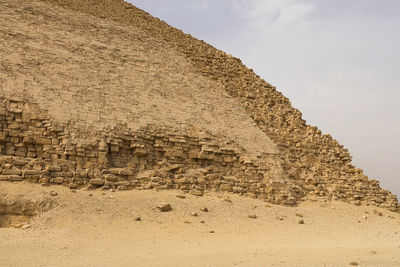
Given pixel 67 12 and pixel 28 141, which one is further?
pixel 67 12

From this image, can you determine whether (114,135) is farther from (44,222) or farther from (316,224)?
(316,224)

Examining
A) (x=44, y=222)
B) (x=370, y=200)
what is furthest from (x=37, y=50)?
(x=370, y=200)

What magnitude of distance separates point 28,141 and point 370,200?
10.1 metres

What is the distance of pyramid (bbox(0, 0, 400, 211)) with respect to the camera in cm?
1011

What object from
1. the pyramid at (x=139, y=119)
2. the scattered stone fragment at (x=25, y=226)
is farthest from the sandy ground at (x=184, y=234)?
the pyramid at (x=139, y=119)

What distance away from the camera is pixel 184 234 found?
8.57 m

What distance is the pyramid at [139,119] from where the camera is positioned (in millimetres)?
10109

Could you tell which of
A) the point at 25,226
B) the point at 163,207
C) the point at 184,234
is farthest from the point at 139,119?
the point at 25,226

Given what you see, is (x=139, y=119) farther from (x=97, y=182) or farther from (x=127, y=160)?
(x=97, y=182)

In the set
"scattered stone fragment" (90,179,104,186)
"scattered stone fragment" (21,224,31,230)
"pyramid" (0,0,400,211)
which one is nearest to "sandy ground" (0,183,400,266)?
"scattered stone fragment" (21,224,31,230)

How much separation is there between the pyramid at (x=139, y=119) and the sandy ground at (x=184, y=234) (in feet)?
2.29

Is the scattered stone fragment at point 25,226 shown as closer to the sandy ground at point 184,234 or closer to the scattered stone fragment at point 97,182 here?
the sandy ground at point 184,234

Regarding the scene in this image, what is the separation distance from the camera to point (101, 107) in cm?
1142

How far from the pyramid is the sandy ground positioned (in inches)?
27.5
